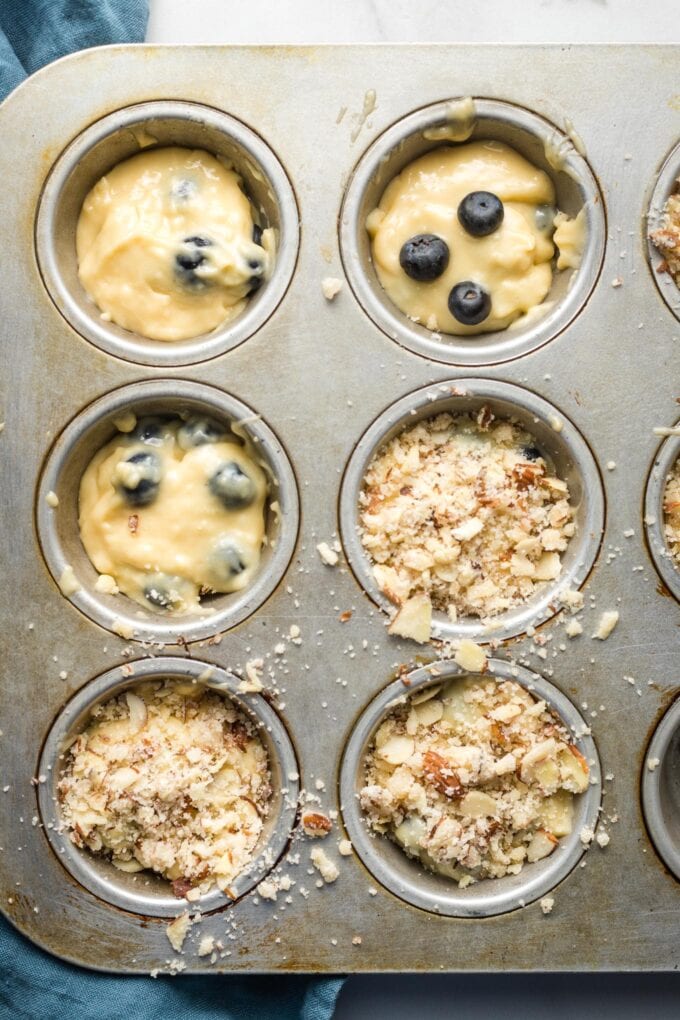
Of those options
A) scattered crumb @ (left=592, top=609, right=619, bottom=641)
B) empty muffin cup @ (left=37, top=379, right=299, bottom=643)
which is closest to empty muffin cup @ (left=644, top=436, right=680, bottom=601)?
scattered crumb @ (left=592, top=609, right=619, bottom=641)

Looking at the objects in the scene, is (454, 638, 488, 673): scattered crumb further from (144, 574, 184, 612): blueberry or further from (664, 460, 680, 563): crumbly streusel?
(144, 574, 184, 612): blueberry

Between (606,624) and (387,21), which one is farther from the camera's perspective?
(387,21)

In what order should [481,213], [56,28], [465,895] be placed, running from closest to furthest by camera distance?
1. [481,213]
2. [465,895]
3. [56,28]

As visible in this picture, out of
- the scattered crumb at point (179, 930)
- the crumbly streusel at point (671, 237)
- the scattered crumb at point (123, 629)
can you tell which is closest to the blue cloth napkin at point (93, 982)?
the scattered crumb at point (179, 930)

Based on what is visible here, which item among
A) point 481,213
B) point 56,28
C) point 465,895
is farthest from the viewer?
point 56,28

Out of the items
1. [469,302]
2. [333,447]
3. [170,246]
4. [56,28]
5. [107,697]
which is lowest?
[107,697]

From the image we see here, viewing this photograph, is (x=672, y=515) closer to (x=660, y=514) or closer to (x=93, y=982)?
(x=660, y=514)

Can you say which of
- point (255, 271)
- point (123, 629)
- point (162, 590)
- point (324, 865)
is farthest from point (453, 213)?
point (324, 865)

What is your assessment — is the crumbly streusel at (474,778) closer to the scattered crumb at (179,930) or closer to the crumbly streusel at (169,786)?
the crumbly streusel at (169,786)
